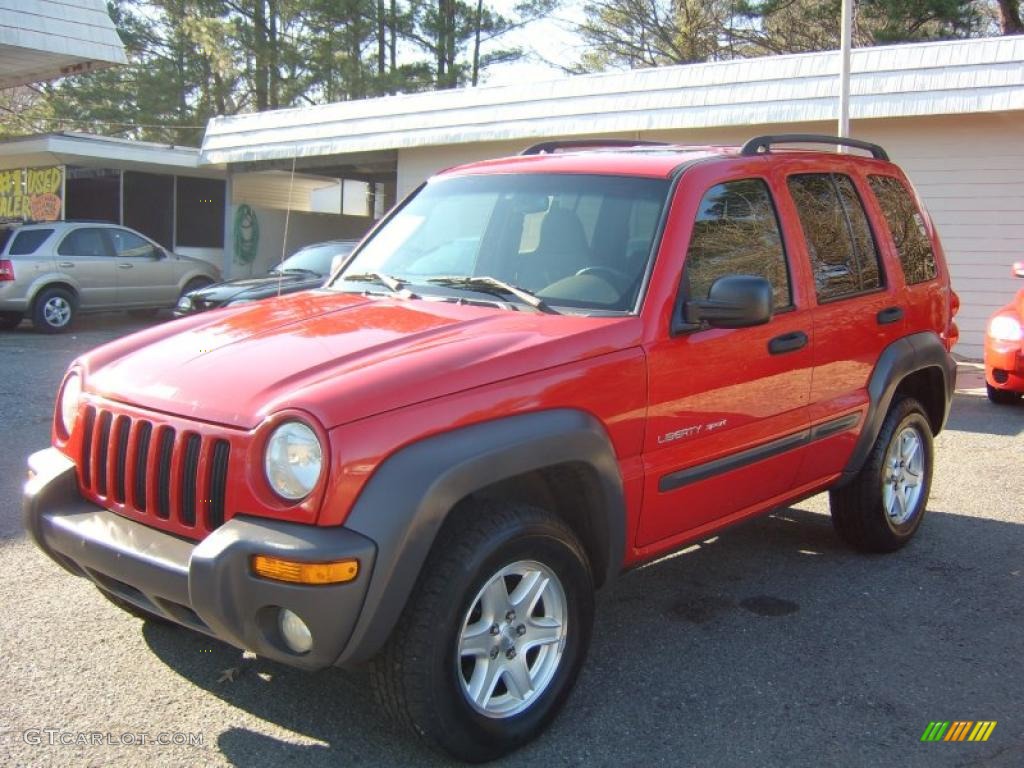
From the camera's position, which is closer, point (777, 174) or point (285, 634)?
point (285, 634)

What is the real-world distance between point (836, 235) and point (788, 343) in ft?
2.66

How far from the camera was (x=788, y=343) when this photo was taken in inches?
161

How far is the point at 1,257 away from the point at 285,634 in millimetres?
13380

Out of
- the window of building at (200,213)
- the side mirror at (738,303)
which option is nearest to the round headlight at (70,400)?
the side mirror at (738,303)

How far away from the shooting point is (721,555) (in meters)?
5.16

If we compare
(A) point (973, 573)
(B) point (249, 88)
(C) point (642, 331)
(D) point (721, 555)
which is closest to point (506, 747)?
(C) point (642, 331)

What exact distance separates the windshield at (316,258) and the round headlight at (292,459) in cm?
972

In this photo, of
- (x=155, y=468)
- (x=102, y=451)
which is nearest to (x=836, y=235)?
(x=155, y=468)

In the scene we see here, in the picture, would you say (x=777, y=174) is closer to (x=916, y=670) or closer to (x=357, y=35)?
(x=916, y=670)

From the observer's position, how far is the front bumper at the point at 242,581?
2.68 metres

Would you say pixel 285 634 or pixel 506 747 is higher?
pixel 285 634

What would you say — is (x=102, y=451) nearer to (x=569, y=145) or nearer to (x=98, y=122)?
(x=569, y=145)
